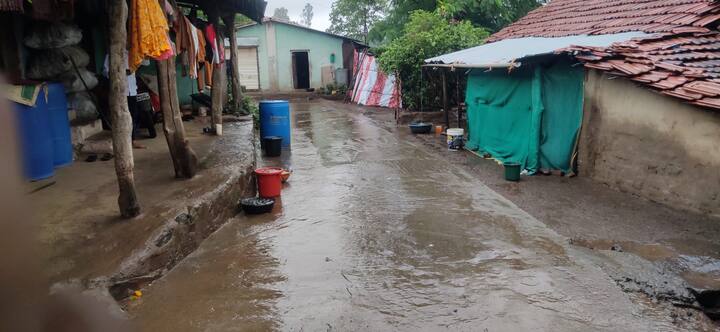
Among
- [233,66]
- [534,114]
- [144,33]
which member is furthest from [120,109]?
[233,66]

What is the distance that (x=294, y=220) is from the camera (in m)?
6.55

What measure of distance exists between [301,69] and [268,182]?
A: 68.7ft

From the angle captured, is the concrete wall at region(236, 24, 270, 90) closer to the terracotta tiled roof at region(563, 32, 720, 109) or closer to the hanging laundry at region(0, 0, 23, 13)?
the terracotta tiled roof at region(563, 32, 720, 109)

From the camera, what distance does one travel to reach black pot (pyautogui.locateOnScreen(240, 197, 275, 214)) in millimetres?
6746

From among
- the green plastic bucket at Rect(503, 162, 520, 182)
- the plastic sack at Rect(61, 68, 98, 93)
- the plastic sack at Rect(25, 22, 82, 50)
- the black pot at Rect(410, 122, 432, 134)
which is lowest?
the green plastic bucket at Rect(503, 162, 520, 182)

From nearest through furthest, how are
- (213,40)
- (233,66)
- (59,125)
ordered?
(59,125), (213,40), (233,66)

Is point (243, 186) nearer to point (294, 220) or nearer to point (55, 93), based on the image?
point (294, 220)

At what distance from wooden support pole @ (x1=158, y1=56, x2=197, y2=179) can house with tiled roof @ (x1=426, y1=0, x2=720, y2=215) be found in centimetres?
560

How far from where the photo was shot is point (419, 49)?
1608cm

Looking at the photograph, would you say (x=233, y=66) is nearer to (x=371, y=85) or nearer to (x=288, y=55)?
(x=371, y=85)

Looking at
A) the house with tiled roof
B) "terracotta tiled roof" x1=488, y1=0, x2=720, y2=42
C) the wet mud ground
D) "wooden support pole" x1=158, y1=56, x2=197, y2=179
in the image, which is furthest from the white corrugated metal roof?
"wooden support pole" x1=158, y1=56, x2=197, y2=179

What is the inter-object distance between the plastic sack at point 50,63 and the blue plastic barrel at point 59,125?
0.33 metres

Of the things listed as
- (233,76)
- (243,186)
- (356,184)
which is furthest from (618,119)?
(233,76)

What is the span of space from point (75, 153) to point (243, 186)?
8.38 ft
